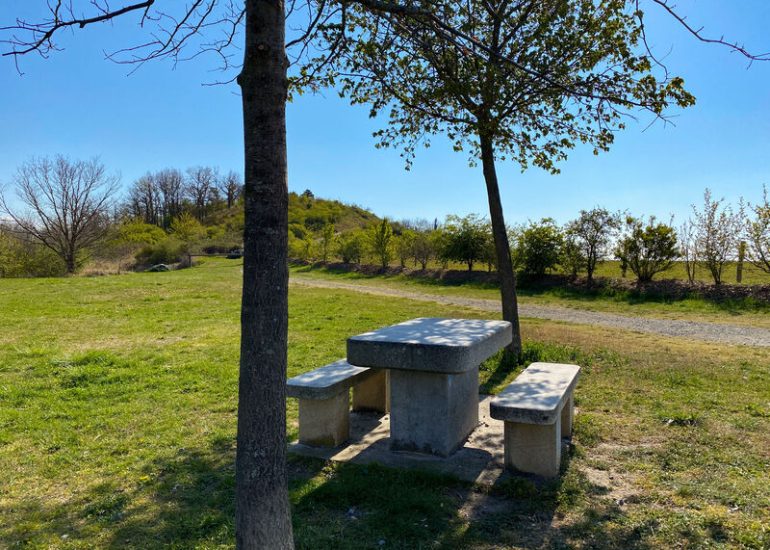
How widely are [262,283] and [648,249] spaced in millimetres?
15785

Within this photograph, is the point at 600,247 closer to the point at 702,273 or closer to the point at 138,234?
the point at 702,273

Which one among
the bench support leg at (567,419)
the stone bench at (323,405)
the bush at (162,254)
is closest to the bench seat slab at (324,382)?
the stone bench at (323,405)

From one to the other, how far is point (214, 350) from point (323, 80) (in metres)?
4.29

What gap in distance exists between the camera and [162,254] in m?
34.2

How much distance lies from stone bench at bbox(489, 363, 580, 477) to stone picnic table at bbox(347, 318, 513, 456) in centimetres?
39

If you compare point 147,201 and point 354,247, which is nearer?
point 354,247

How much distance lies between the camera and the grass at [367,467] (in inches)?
120

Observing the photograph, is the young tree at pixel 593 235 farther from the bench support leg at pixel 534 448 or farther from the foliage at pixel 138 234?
the foliage at pixel 138 234

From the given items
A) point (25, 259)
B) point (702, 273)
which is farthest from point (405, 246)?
point (25, 259)

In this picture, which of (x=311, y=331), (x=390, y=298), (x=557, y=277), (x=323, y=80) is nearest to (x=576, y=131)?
(x=323, y=80)

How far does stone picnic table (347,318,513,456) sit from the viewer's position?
3.87 metres

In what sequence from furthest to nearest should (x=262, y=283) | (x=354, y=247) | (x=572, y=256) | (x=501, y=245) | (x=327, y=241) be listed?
(x=327, y=241), (x=354, y=247), (x=572, y=256), (x=501, y=245), (x=262, y=283)

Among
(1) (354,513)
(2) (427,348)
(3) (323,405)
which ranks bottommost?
(1) (354,513)

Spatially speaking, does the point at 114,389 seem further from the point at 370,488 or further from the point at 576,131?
the point at 576,131
